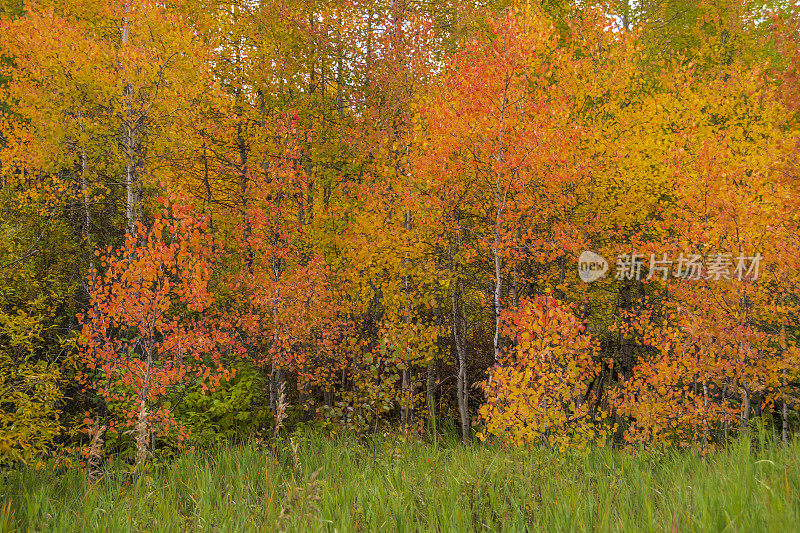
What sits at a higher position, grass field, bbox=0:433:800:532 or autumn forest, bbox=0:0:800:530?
autumn forest, bbox=0:0:800:530

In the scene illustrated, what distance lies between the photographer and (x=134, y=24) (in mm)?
11352

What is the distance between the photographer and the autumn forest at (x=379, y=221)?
8203 mm

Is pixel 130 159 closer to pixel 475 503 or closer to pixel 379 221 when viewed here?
pixel 379 221

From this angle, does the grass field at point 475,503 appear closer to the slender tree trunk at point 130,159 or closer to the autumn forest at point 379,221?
the autumn forest at point 379,221

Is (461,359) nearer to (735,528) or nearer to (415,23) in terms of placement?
(415,23)

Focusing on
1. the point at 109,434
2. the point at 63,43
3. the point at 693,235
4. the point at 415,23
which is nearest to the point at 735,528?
the point at 693,235

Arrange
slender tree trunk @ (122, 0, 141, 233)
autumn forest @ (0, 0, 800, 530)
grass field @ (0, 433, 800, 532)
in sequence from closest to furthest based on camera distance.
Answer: grass field @ (0, 433, 800, 532), autumn forest @ (0, 0, 800, 530), slender tree trunk @ (122, 0, 141, 233)

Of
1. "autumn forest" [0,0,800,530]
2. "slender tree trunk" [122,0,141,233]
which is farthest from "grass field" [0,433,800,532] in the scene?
"slender tree trunk" [122,0,141,233]

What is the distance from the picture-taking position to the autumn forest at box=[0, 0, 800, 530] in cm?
820

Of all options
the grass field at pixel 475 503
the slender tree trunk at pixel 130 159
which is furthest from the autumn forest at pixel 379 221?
the grass field at pixel 475 503

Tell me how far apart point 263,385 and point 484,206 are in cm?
607

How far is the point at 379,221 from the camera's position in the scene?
10.5 metres

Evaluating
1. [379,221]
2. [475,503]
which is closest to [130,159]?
[379,221]

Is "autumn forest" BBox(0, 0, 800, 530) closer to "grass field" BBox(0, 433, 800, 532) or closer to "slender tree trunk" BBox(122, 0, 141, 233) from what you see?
"slender tree trunk" BBox(122, 0, 141, 233)
